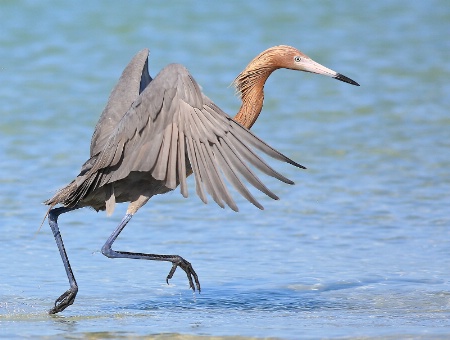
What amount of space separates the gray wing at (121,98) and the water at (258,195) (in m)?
1.07

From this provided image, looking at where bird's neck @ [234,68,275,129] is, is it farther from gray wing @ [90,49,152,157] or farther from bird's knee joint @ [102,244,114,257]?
bird's knee joint @ [102,244,114,257]

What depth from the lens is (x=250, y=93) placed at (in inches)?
330

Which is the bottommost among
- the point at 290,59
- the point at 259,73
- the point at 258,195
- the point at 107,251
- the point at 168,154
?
the point at 107,251

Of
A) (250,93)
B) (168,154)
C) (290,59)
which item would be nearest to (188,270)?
(168,154)

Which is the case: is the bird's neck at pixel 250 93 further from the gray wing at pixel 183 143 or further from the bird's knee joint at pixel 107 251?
the bird's knee joint at pixel 107 251

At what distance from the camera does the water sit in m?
7.55

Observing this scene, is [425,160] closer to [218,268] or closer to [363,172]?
[363,172]

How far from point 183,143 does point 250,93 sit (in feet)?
5.00

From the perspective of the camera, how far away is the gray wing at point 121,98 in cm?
824

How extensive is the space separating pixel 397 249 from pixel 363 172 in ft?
8.28

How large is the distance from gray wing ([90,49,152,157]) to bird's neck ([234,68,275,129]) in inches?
31.2

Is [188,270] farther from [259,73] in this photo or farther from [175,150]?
[259,73]

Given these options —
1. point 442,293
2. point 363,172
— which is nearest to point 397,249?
point 442,293

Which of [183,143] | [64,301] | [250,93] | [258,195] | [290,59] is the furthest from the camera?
[258,195]
